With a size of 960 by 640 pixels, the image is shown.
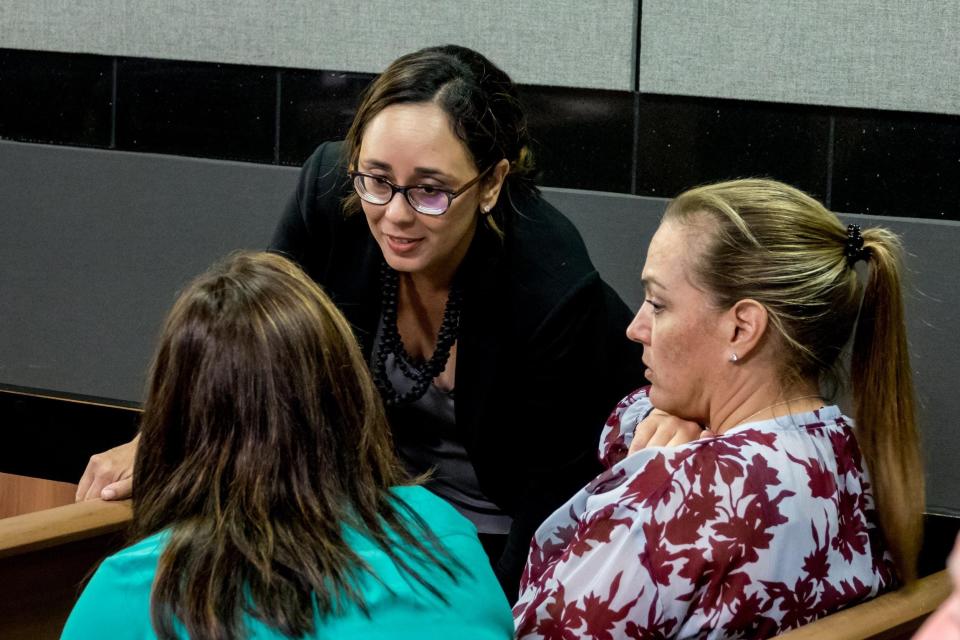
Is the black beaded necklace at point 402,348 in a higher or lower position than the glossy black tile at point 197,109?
lower

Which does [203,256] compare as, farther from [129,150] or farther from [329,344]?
[329,344]

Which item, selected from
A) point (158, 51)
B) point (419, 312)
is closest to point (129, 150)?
point (158, 51)

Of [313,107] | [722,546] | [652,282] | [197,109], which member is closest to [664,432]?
[652,282]

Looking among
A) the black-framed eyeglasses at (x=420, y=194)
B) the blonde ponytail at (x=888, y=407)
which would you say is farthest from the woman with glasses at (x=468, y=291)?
the blonde ponytail at (x=888, y=407)

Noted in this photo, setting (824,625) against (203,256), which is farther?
(203,256)

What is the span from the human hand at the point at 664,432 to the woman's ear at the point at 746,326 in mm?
128

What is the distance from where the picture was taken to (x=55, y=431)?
3250 mm

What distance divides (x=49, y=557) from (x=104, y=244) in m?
1.78

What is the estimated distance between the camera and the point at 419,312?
2.05 meters

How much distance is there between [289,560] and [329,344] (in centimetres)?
21

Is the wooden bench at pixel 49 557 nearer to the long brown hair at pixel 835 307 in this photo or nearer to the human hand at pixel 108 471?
the human hand at pixel 108 471

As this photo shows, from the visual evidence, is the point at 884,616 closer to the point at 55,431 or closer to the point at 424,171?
the point at 424,171

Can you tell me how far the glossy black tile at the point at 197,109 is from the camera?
9.91ft

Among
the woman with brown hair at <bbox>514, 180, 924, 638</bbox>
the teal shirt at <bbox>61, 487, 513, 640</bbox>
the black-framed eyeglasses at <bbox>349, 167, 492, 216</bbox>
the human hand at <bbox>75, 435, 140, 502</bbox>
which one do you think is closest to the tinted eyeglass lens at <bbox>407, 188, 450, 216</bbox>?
the black-framed eyeglasses at <bbox>349, 167, 492, 216</bbox>
